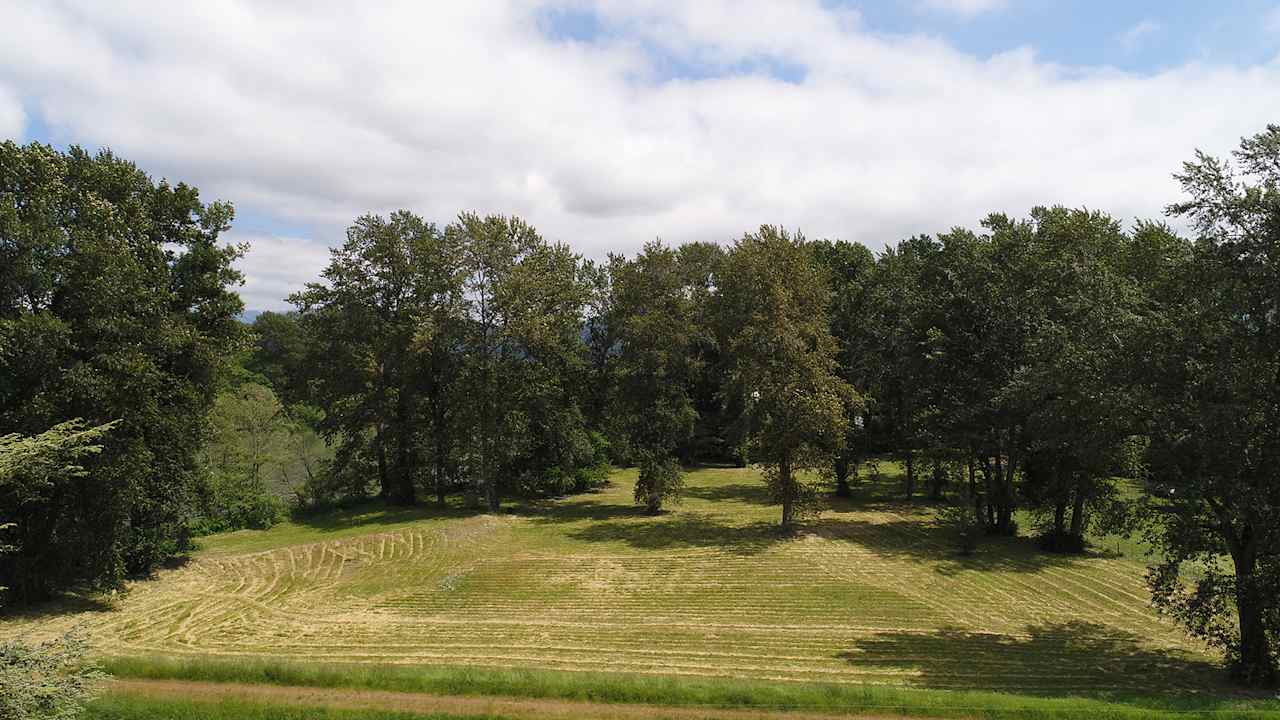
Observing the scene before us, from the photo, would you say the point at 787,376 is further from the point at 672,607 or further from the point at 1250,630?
the point at 1250,630

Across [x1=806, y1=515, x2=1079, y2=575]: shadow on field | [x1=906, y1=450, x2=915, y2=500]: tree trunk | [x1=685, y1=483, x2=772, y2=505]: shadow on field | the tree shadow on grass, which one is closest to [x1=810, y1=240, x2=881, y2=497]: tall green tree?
[x1=906, y1=450, x2=915, y2=500]: tree trunk

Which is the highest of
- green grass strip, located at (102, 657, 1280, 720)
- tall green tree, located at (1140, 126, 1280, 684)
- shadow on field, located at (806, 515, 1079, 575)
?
tall green tree, located at (1140, 126, 1280, 684)

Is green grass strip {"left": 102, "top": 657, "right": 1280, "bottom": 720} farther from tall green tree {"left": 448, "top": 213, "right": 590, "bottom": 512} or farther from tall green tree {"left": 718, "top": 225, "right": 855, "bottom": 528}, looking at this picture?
tall green tree {"left": 448, "top": 213, "right": 590, "bottom": 512}

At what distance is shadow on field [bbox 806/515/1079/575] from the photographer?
31.3 m

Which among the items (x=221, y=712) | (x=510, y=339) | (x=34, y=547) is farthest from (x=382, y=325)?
(x=221, y=712)

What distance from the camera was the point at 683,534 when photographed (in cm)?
3800

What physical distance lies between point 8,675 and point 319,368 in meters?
35.3

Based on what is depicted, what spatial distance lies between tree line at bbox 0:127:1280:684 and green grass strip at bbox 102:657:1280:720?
12.5 ft

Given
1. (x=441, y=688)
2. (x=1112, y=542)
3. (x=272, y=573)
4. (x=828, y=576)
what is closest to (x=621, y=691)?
(x=441, y=688)

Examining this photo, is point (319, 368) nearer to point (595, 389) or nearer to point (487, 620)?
point (595, 389)

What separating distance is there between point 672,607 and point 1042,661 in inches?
456

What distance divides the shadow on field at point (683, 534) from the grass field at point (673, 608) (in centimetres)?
22

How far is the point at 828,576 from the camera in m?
29.4

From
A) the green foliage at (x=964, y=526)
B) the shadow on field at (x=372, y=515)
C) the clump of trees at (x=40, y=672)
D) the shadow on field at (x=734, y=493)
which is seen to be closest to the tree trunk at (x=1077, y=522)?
the green foliage at (x=964, y=526)
